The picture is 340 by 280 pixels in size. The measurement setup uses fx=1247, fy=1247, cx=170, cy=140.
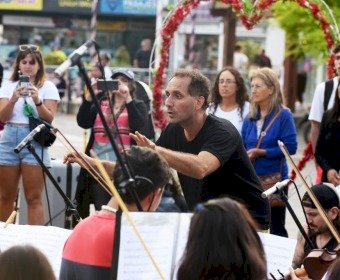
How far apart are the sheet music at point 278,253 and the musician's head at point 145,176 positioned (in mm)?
660

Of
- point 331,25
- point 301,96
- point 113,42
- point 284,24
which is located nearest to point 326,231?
point 331,25

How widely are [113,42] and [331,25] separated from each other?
27848 millimetres

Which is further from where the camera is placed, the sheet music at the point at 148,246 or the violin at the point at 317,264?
the violin at the point at 317,264

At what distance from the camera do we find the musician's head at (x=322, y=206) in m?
7.39

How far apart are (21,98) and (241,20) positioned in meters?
3.05

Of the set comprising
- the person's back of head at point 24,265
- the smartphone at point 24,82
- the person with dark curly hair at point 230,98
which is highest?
the person's back of head at point 24,265

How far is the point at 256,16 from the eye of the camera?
11938mm

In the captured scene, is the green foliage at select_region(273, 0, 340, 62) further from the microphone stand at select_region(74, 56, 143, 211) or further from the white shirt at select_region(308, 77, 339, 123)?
the microphone stand at select_region(74, 56, 143, 211)

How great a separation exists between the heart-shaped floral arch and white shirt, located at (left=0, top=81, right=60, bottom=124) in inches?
86.2

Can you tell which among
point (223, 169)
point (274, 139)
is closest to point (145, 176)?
point (223, 169)

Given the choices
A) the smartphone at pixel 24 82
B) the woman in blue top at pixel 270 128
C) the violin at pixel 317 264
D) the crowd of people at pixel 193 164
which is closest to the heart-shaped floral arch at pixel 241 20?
the crowd of people at pixel 193 164

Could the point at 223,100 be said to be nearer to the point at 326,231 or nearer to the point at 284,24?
the point at 326,231

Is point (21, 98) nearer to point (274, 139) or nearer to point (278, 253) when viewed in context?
point (274, 139)

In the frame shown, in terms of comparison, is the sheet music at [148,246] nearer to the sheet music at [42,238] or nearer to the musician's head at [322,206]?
the sheet music at [42,238]
